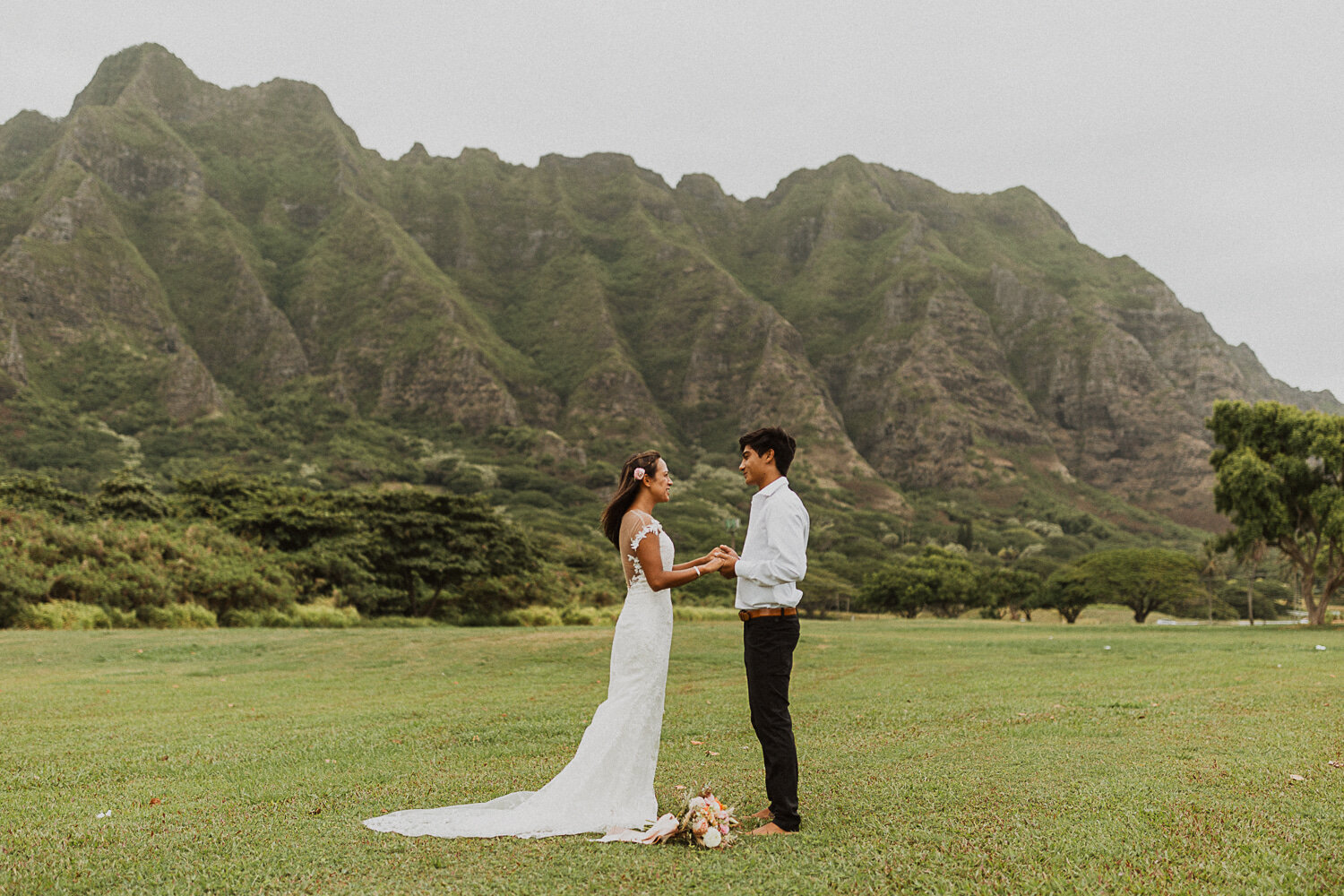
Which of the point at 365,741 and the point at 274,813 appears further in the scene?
the point at 365,741

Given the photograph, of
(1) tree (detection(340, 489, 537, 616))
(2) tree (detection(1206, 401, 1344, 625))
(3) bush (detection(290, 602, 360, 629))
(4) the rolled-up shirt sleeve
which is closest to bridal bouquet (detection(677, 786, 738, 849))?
(4) the rolled-up shirt sleeve

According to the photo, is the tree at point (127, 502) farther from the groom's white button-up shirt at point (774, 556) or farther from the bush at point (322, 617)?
the groom's white button-up shirt at point (774, 556)

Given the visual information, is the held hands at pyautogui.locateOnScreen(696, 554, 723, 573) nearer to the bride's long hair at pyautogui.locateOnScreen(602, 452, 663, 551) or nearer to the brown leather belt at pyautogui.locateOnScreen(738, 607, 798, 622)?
the brown leather belt at pyautogui.locateOnScreen(738, 607, 798, 622)

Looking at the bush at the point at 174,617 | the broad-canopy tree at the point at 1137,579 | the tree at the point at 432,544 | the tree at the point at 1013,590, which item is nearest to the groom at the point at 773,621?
the bush at the point at 174,617

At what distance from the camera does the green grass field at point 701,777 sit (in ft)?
14.3

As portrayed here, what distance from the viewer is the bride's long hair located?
19.2ft

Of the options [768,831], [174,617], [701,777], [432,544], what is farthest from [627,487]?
[432,544]

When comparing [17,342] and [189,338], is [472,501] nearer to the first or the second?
[17,342]

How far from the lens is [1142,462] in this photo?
19175 centimetres

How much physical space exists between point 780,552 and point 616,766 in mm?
1862

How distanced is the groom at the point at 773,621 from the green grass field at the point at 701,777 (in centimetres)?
35

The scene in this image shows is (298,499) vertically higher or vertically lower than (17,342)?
lower

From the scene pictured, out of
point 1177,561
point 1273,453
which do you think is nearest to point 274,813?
point 1273,453

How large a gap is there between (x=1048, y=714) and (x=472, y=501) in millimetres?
26948
